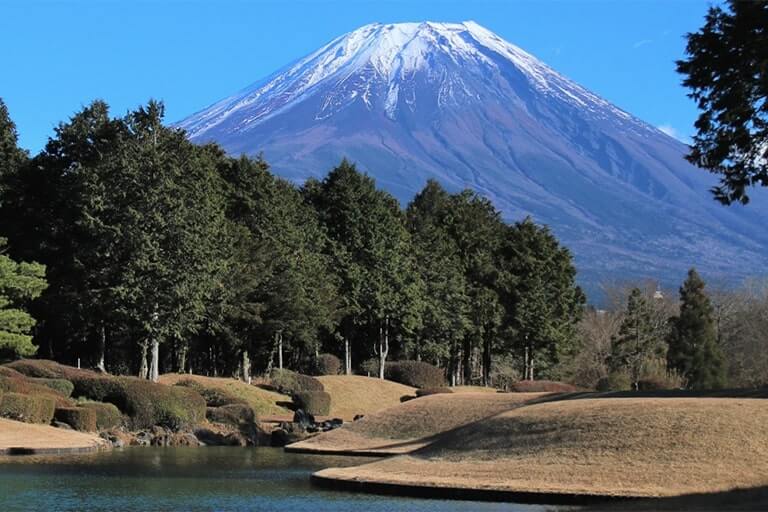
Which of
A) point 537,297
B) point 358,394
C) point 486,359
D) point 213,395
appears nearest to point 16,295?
point 213,395

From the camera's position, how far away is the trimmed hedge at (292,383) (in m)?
61.0

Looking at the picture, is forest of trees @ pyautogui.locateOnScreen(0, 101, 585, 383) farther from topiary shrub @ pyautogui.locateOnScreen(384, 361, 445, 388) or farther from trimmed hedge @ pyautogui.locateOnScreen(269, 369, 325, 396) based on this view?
trimmed hedge @ pyautogui.locateOnScreen(269, 369, 325, 396)

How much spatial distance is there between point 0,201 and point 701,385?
4678 centimetres

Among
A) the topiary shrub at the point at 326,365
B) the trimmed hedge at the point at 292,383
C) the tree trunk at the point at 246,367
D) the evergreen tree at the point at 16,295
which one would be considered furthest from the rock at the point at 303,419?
the topiary shrub at the point at 326,365

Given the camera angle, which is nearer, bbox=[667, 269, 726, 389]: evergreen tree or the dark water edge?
the dark water edge

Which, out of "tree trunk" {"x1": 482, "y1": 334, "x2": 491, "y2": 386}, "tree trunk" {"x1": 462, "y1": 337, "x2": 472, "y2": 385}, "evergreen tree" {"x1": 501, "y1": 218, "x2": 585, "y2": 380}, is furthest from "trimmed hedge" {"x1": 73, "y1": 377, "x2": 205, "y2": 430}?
"tree trunk" {"x1": 462, "y1": 337, "x2": 472, "y2": 385}

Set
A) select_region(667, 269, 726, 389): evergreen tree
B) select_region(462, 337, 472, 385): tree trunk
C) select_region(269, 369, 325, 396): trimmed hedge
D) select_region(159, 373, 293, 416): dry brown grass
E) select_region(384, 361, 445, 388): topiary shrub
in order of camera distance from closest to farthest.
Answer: select_region(159, 373, 293, 416): dry brown grass
select_region(269, 369, 325, 396): trimmed hedge
select_region(667, 269, 726, 389): evergreen tree
select_region(384, 361, 445, 388): topiary shrub
select_region(462, 337, 472, 385): tree trunk

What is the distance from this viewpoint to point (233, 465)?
36.0 m

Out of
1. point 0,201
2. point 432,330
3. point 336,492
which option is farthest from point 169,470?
point 432,330

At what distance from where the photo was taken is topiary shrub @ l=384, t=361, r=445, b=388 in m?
73.5

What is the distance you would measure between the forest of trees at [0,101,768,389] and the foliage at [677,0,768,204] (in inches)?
1213

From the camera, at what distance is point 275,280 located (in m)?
63.9

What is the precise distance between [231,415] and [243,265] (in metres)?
12.7

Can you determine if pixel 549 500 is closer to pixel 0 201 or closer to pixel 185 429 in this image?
pixel 185 429
